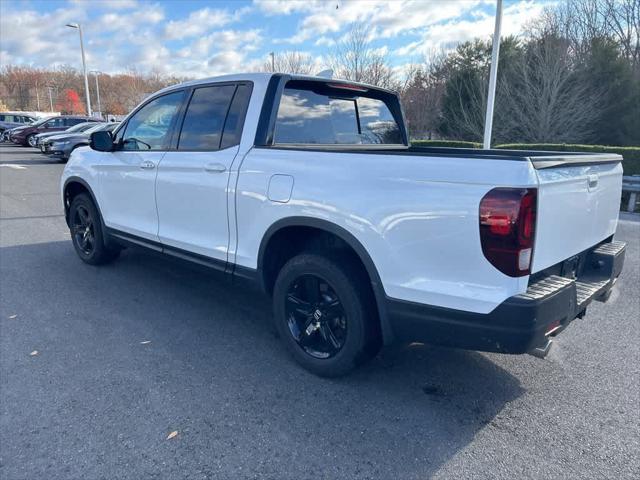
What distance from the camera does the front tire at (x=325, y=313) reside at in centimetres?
281

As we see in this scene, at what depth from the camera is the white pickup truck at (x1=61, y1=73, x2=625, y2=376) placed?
225 centimetres

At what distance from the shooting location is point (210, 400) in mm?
2822

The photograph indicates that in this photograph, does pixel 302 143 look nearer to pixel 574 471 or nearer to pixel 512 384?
pixel 512 384

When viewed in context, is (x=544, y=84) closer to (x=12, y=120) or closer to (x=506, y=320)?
(x=506, y=320)

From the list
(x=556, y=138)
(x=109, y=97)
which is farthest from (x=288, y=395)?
(x=109, y=97)

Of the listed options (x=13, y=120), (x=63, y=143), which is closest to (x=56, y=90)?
(x=13, y=120)

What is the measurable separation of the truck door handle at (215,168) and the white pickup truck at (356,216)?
11 mm

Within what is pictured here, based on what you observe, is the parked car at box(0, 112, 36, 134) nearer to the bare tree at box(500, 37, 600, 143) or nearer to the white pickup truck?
the bare tree at box(500, 37, 600, 143)

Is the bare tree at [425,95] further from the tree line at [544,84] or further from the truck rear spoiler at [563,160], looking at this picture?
the truck rear spoiler at [563,160]

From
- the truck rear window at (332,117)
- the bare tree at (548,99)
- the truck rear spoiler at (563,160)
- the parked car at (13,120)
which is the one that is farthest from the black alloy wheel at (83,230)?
the parked car at (13,120)

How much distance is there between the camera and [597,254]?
3.05 meters

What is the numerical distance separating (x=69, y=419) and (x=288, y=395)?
1.27m

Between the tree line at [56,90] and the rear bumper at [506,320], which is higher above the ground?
the tree line at [56,90]

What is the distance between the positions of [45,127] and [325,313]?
89.8ft
